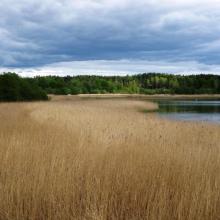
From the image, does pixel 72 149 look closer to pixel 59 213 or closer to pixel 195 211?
pixel 59 213

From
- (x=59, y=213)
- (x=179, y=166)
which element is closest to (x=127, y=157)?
(x=179, y=166)

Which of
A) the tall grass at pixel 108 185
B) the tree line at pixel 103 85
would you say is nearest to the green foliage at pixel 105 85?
the tree line at pixel 103 85

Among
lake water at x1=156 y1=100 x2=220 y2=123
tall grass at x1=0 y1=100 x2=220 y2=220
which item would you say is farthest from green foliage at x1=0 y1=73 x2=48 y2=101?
tall grass at x1=0 y1=100 x2=220 y2=220

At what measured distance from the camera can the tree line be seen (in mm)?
43688

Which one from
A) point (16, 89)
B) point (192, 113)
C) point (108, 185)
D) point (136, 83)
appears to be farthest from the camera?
point (136, 83)

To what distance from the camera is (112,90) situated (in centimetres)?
13038

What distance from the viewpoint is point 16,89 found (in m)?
43.0

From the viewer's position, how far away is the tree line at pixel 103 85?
143 ft

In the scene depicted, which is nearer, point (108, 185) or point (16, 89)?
point (108, 185)

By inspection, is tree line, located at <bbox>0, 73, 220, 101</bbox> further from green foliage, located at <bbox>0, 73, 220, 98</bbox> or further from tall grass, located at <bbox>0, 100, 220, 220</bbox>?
tall grass, located at <bbox>0, 100, 220, 220</bbox>

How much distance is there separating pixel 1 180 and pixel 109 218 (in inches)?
73.4

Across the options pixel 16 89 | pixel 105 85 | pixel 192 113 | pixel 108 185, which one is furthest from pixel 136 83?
pixel 108 185

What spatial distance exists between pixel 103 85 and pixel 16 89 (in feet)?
289

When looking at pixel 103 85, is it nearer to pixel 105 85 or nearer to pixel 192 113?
pixel 105 85
